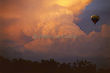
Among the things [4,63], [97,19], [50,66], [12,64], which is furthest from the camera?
[50,66]

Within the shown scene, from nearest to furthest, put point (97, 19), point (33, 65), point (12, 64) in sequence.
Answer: point (97, 19) → point (12, 64) → point (33, 65)

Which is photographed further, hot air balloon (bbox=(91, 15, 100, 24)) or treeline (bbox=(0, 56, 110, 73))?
treeline (bbox=(0, 56, 110, 73))

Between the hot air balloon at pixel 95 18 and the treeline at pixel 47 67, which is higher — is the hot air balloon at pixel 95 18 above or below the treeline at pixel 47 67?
above

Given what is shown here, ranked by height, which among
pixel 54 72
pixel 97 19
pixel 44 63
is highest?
pixel 97 19

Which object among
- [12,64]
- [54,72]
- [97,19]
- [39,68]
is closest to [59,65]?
[54,72]

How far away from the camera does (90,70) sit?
22.4 meters

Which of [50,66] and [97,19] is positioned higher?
[97,19]

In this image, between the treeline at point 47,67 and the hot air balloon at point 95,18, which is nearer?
the hot air balloon at point 95,18

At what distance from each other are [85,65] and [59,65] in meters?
3.89

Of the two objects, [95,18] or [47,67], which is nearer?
[95,18]

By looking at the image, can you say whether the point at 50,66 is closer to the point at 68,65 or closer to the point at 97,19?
the point at 68,65

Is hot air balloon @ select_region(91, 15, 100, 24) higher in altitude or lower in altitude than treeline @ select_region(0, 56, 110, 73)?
higher

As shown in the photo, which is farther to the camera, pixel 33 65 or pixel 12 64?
pixel 33 65

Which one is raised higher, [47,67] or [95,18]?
[95,18]
